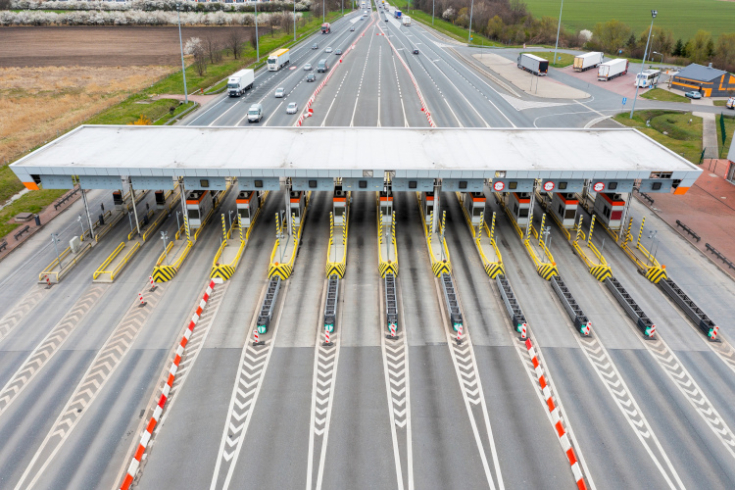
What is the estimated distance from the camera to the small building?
355ft

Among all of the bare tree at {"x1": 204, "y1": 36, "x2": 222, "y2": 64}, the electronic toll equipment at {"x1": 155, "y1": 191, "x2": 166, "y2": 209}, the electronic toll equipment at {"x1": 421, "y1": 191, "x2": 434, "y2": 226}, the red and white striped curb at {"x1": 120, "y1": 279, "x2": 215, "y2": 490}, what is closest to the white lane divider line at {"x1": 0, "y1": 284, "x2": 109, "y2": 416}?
the red and white striped curb at {"x1": 120, "y1": 279, "x2": 215, "y2": 490}

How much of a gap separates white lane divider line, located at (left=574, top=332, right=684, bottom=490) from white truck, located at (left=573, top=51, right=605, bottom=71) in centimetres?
11459

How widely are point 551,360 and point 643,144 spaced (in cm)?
3339

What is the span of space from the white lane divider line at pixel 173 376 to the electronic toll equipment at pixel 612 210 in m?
38.1

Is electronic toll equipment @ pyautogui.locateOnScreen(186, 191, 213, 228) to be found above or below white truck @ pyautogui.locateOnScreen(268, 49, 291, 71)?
below

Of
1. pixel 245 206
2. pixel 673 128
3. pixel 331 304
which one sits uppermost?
pixel 245 206

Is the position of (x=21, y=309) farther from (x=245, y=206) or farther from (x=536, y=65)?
(x=536, y=65)

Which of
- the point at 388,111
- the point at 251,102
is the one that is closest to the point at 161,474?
the point at 388,111

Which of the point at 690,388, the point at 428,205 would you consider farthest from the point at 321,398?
the point at 428,205

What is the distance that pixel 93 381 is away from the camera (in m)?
34.4

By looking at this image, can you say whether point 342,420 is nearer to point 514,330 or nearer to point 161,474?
point 161,474

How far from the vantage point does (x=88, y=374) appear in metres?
35.1

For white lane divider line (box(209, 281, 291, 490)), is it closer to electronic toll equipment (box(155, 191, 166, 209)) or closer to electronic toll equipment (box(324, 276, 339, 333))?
electronic toll equipment (box(324, 276, 339, 333))

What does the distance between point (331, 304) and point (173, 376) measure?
12.6 meters
